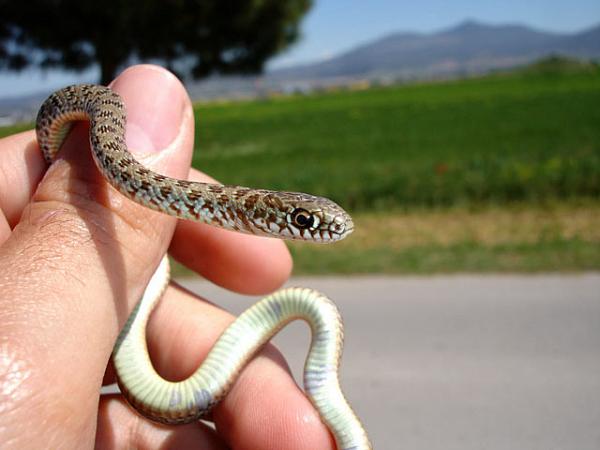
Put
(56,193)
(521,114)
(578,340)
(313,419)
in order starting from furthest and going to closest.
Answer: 1. (521,114)
2. (578,340)
3. (313,419)
4. (56,193)

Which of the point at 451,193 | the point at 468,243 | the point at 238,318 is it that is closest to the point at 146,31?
the point at 451,193

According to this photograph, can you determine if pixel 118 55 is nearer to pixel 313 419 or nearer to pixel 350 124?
pixel 350 124

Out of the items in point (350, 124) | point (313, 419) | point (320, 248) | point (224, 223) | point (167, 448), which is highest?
point (224, 223)

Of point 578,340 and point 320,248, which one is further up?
point 578,340

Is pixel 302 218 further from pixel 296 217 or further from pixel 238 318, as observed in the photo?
pixel 238 318

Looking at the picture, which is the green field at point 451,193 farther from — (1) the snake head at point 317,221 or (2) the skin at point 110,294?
(1) the snake head at point 317,221


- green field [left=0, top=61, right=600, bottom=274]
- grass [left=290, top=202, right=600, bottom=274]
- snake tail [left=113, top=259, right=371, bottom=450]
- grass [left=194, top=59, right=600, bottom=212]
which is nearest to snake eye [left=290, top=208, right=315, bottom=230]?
snake tail [left=113, top=259, right=371, bottom=450]

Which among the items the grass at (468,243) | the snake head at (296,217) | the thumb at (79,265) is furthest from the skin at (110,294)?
the grass at (468,243)

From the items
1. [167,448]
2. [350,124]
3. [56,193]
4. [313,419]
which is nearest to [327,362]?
[313,419]
